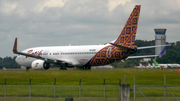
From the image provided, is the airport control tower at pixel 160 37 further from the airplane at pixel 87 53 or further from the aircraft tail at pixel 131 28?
the aircraft tail at pixel 131 28

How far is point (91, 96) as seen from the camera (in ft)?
86.7

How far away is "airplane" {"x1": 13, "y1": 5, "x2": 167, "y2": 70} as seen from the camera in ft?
163

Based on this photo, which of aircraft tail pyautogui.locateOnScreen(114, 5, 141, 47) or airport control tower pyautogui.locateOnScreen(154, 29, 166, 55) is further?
airport control tower pyautogui.locateOnScreen(154, 29, 166, 55)

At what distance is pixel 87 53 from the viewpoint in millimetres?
53188

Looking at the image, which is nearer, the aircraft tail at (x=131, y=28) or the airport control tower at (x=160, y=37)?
the aircraft tail at (x=131, y=28)

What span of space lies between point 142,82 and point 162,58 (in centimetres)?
7888

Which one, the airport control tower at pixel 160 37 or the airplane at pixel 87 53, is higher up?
the airport control tower at pixel 160 37

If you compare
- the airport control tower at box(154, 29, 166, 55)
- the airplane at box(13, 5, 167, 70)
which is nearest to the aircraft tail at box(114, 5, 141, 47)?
the airplane at box(13, 5, 167, 70)

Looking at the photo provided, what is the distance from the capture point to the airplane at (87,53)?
4956 cm

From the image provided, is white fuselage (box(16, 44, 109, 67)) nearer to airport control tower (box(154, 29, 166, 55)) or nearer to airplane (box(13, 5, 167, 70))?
airplane (box(13, 5, 167, 70))

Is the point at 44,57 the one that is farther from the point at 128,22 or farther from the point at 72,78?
the point at 72,78

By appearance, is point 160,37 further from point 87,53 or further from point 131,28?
point 131,28

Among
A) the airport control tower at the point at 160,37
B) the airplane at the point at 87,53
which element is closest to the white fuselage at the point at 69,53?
the airplane at the point at 87,53

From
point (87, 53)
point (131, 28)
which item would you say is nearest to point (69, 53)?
point (87, 53)
